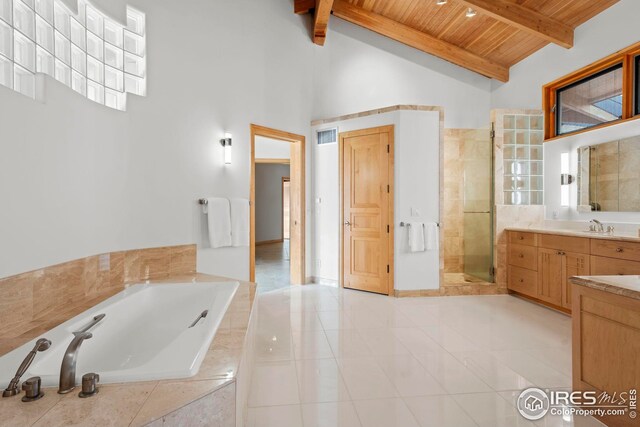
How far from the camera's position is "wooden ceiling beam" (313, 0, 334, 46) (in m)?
4.53

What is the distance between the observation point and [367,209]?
464 centimetres

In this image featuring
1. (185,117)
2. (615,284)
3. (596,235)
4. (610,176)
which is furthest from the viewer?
(610,176)

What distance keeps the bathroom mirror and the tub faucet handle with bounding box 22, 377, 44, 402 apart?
187 inches

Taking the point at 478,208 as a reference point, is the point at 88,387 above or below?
below

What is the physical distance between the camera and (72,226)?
2.19 m

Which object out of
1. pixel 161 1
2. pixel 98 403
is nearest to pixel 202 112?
pixel 161 1

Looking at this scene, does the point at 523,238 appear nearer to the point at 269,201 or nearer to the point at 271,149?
the point at 271,149

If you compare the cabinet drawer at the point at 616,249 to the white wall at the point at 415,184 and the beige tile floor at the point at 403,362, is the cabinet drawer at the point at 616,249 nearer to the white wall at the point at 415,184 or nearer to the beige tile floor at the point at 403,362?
the beige tile floor at the point at 403,362

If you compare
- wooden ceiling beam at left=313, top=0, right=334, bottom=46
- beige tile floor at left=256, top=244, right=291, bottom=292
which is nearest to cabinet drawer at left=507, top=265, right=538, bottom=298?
beige tile floor at left=256, top=244, right=291, bottom=292

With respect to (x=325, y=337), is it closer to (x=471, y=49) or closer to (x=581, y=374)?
(x=581, y=374)

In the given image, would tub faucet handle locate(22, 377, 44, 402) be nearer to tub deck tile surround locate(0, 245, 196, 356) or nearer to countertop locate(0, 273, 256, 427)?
countertop locate(0, 273, 256, 427)

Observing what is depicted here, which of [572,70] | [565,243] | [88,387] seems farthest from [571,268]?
[88,387]

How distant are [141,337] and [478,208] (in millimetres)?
4411

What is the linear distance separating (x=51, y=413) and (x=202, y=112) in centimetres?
301
